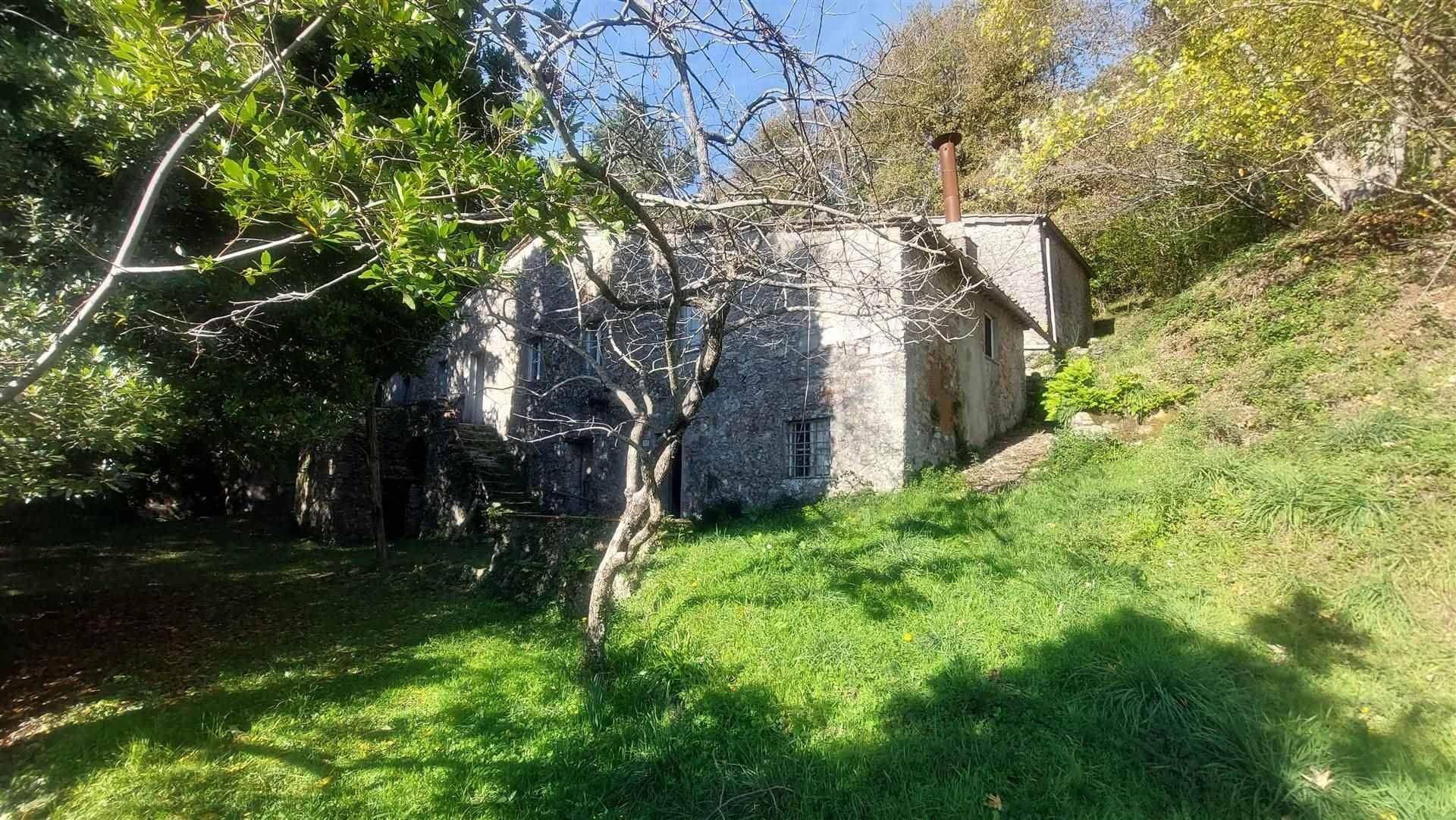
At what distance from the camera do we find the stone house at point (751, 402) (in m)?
10.9

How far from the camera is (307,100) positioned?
17.0ft

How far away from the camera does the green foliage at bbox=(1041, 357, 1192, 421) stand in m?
10.3

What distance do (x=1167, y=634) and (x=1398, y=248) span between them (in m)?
8.99

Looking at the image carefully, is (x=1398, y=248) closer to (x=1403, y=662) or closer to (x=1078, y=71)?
(x=1403, y=662)

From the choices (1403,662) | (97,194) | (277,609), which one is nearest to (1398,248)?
(1403,662)

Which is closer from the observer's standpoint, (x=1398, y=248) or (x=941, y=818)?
(x=941, y=818)

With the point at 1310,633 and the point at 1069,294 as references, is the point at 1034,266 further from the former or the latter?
the point at 1310,633

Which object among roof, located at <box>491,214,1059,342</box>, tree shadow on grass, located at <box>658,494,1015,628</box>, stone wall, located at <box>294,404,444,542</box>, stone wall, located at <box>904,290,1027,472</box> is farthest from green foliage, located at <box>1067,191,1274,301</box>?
stone wall, located at <box>294,404,444,542</box>

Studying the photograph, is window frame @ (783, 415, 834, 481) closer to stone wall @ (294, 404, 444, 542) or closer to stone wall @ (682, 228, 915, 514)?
stone wall @ (682, 228, 915, 514)

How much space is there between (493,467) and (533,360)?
266 centimetres

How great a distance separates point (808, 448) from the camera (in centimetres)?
1146

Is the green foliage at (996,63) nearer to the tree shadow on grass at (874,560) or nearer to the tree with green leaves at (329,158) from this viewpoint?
the tree shadow on grass at (874,560)

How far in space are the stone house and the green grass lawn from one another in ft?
7.87

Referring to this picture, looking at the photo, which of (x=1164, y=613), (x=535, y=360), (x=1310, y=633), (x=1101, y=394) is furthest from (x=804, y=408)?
(x=535, y=360)
